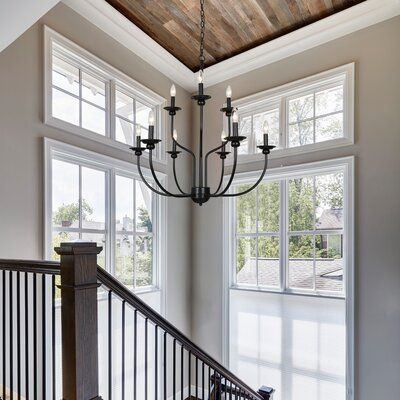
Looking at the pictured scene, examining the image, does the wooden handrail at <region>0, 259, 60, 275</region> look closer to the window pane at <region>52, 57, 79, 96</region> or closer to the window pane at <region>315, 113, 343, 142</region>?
the window pane at <region>52, 57, 79, 96</region>

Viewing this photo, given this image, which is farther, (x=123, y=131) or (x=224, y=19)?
(x=123, y=131)

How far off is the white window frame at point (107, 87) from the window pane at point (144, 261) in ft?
3.11

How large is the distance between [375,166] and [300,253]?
3.69 ft

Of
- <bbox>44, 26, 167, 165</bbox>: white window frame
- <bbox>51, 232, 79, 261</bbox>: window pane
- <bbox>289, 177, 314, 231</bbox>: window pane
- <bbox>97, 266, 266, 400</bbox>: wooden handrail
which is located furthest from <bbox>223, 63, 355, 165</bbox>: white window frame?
<bbox>97, 266, 266, 400</bbox>: wooden handrail

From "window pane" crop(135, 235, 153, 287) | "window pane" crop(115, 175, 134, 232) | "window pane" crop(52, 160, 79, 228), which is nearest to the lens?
"window pane" crop(52, 160, 79, 228)

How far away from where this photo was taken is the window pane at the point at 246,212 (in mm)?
3885

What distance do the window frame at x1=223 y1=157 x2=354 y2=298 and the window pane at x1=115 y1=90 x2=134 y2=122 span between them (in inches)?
55.6

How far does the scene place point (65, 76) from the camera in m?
2.96

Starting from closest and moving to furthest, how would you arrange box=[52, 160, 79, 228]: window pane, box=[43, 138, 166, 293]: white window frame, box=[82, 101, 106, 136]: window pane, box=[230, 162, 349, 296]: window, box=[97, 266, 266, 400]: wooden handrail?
box=[97, 266, 266, 400]: wooden handrail
box=[43, 138, 166, 293]: white window frame
box=[52, 160, 79, 228]: window pane
box=[82, 101, 106, 136]: window pane
box=[230, 162, 349, 296]: window

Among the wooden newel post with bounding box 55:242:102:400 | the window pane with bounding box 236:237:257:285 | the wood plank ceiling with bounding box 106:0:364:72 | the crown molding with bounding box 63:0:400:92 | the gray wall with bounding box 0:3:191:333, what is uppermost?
the wood plank ceiling with bounding box 106:0:364:72

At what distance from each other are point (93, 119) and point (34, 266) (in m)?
2.14

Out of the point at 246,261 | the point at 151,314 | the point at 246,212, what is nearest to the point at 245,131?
the point at 246,212

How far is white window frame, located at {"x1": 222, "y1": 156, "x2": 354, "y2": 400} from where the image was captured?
10.0ft

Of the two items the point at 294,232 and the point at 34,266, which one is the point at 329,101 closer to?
the point at 294,232
